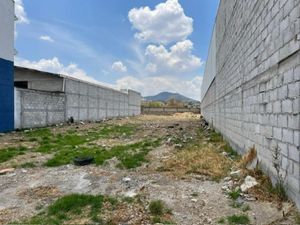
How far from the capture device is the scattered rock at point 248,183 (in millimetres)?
4947

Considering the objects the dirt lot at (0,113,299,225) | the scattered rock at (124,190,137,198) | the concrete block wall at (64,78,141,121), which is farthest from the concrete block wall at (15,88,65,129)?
the scattered rock at (124,190,137,198)

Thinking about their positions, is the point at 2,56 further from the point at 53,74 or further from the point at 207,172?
the point at 207,172

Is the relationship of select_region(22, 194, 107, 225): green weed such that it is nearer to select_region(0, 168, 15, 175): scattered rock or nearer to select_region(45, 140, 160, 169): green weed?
select_region(45, 140, 160, 169): green weed

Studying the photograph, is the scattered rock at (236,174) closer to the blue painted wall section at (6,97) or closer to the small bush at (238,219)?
the small bush at (238,219)

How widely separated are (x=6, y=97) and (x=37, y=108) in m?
2.78

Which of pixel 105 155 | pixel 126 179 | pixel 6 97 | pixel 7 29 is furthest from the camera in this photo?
pixel 7 29

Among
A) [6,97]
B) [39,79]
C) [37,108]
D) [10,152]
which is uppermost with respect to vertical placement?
[39,79]

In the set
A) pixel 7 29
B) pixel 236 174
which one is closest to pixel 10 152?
pixel 236 174

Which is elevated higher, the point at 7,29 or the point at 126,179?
the point at 7,29

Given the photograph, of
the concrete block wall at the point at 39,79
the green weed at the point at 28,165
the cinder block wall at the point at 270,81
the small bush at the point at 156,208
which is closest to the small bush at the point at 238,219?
the cinder block wall at the point at 270,81

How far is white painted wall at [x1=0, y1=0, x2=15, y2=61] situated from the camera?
51.1ft

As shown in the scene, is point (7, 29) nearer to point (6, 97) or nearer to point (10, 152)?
point (6, 97)

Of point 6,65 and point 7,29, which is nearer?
point 6,65

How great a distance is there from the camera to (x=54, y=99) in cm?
2059
